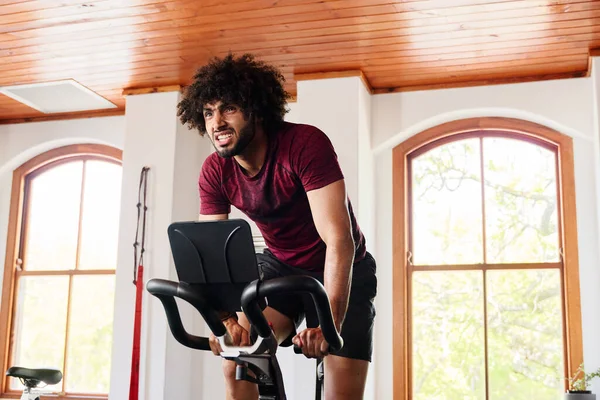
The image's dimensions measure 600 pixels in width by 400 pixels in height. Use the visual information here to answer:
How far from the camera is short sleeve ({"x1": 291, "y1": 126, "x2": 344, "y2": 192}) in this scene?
2.02 meters

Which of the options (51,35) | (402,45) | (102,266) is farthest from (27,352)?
(402,45)

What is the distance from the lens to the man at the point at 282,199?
6.30ft

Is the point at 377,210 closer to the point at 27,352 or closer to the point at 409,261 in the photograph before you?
the point at 409,261

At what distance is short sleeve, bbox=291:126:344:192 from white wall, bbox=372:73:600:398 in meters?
2.53

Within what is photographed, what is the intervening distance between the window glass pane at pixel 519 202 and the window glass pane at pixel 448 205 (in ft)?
0.25

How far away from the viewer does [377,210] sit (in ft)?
15.2

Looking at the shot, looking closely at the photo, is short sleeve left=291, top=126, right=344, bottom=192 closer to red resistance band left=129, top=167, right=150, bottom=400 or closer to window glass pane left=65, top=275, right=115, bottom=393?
red resistance band left=129, top=167, right=150, bottom=400

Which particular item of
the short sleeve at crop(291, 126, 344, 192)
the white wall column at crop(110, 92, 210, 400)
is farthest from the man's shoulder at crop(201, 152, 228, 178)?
the white wall column at crop(110, 92, 210, 400)

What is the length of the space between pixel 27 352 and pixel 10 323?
0.80 ft

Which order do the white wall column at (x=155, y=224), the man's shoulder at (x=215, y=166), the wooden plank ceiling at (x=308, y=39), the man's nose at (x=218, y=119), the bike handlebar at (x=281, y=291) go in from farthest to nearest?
the white wall column at (x=155, y=224) → the wooden plank ceiling at (x=308, y=39) → the man's shoulder at (x=215, y=166) → the man's nose at (x=218, y=119) → the bike handlebar at (x=281, y=291)

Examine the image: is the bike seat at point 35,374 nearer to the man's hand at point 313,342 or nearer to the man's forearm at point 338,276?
the man's forearm at point 338,276

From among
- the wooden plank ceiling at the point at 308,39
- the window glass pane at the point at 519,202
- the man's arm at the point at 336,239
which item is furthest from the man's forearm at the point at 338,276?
the window glass pane at the point at 519,202

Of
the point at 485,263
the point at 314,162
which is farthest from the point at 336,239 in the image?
the point at 485,263

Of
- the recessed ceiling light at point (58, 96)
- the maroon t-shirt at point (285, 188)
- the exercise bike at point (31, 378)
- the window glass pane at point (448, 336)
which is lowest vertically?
the exercise bike at point (31, 378)
